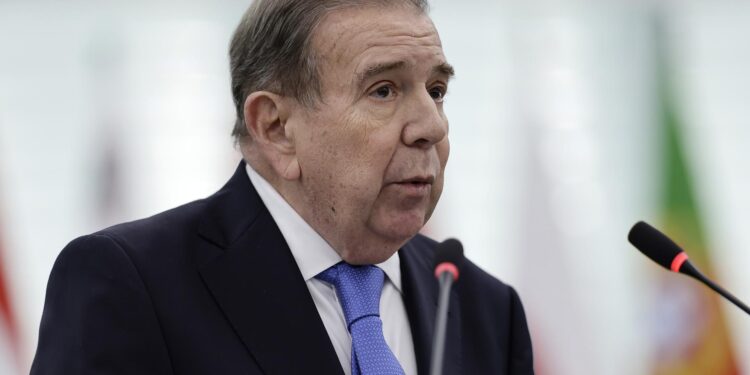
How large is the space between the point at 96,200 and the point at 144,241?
3.08 m

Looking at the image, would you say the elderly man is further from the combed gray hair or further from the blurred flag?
the blurred flag

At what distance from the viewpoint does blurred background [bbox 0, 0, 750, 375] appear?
569cm

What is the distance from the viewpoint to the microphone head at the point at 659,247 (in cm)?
260

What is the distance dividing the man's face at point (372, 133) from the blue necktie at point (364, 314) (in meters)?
0.06

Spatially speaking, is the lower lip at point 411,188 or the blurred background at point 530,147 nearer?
the lower lip at point 411,188

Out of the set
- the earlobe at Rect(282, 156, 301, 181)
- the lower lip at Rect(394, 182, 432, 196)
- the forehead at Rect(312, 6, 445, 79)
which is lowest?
the lower lip at Rect(394, 182, 432, 196)

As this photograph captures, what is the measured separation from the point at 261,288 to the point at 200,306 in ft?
0.56

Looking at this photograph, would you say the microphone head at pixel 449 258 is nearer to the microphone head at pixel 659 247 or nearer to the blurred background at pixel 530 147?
the microphone head at pixel 659 247

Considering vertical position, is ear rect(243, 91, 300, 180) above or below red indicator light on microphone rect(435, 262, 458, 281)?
above

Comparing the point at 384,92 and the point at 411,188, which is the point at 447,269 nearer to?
the point at 411,188

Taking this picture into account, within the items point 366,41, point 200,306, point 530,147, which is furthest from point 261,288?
point 530,147

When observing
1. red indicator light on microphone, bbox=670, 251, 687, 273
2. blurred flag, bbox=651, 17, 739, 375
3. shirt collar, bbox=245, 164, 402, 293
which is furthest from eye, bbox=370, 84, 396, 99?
blurred flag, bbox=651, 17, 739, 375

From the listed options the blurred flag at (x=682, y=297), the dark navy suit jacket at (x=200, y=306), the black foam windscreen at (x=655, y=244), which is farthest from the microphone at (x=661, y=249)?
the blurred flag at (x=682, y=297)

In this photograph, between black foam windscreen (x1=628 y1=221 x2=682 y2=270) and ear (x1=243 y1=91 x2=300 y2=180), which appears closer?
black foam windscreen (x1=628 y1=221 x2=682 y2=270)
